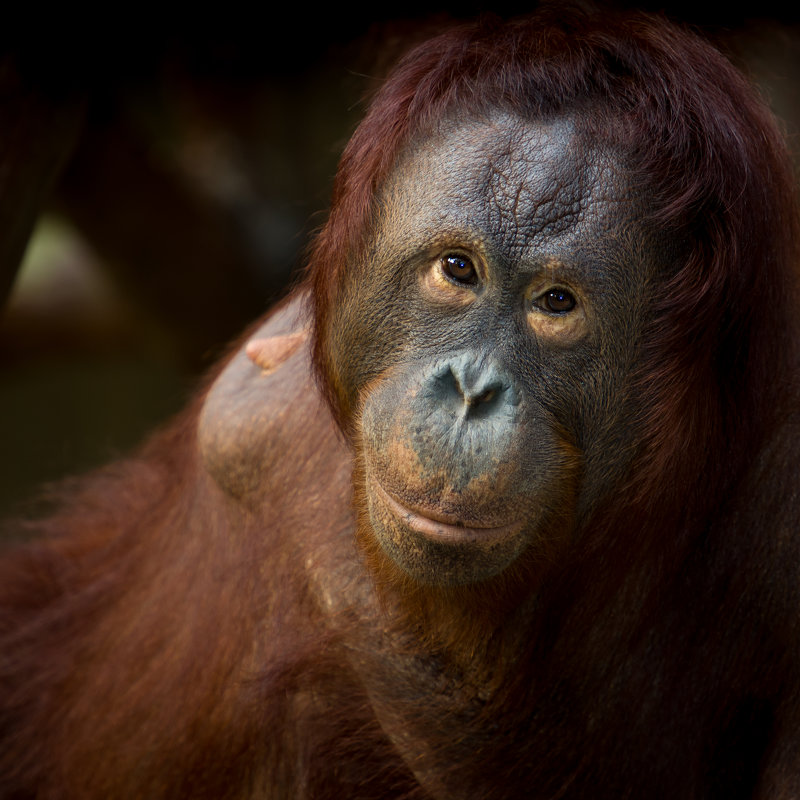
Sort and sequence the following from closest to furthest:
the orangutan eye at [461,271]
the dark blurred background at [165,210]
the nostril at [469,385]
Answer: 1. the nostril at [469,385]
2. the orangutan eye at [461,271]
3. the dark blurred background at [165,210]

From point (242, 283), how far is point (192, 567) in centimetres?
251

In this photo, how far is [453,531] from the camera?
5.73 ft

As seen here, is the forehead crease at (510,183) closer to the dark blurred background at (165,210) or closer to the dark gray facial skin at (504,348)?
the dark gray facial skin at (504,348)

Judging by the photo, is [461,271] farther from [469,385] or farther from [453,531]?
[453,531]

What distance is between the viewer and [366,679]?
7.08 ft

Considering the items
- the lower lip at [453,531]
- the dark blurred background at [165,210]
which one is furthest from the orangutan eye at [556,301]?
the dark blurred background at [165,210]

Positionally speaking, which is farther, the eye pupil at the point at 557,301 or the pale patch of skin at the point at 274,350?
the pale patch of skin at the point at 274,350

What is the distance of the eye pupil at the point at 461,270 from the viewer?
182 centimetres

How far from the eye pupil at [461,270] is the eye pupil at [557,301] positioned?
12 cm

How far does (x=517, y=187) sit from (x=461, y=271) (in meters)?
0.16

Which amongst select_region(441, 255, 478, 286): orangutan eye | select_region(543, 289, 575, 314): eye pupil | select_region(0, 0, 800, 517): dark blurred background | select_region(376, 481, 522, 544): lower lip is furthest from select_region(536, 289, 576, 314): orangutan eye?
select_region(0, 0, 800, 517): dark blurred background

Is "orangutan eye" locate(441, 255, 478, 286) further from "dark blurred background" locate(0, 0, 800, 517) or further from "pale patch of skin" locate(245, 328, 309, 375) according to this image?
"dark blurred background" locate(0, 0, 800, 517)

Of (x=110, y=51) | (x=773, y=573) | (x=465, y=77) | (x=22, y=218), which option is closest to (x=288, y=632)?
(x=773, y=573)

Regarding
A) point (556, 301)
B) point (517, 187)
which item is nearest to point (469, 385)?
point (556, 301)
